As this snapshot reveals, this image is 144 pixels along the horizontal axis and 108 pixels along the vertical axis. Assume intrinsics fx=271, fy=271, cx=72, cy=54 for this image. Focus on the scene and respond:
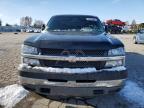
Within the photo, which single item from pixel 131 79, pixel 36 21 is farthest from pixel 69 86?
pixel 36 21

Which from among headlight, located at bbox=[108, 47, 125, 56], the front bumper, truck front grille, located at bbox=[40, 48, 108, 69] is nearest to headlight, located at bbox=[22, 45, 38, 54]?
truck front grille, located at bbox=[40, 48, 108, 69]

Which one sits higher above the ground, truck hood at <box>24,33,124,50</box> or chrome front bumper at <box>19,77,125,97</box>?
truck hood at <box>24,33,124,50</box>

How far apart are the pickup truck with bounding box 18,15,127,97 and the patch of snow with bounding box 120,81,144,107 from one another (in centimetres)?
92

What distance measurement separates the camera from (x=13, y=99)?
5.18 meters

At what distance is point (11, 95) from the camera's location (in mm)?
5383

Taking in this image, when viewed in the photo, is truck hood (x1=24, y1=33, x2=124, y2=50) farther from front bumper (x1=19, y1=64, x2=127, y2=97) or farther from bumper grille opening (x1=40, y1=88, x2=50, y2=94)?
bumper grille opening (x1=40, y1=88, x2=50, y2=94)

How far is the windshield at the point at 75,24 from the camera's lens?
660cm

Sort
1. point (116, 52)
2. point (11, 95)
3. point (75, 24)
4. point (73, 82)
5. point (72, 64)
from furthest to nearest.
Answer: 1. point (75, 24)
2. point (11, 95)
3. point (116, 52)
4. point (72, 64)
5. point (73, 82)

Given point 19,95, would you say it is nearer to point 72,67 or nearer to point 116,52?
point 72,67

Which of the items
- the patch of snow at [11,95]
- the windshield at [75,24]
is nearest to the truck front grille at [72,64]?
the patch of snow at [11,95]

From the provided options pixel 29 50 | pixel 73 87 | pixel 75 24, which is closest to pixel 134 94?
pixel 73 87

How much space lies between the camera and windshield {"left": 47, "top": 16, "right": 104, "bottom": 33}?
660cm

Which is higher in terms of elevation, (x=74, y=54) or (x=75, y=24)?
(x=75, y=24)

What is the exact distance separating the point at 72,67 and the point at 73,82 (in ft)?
0.86
